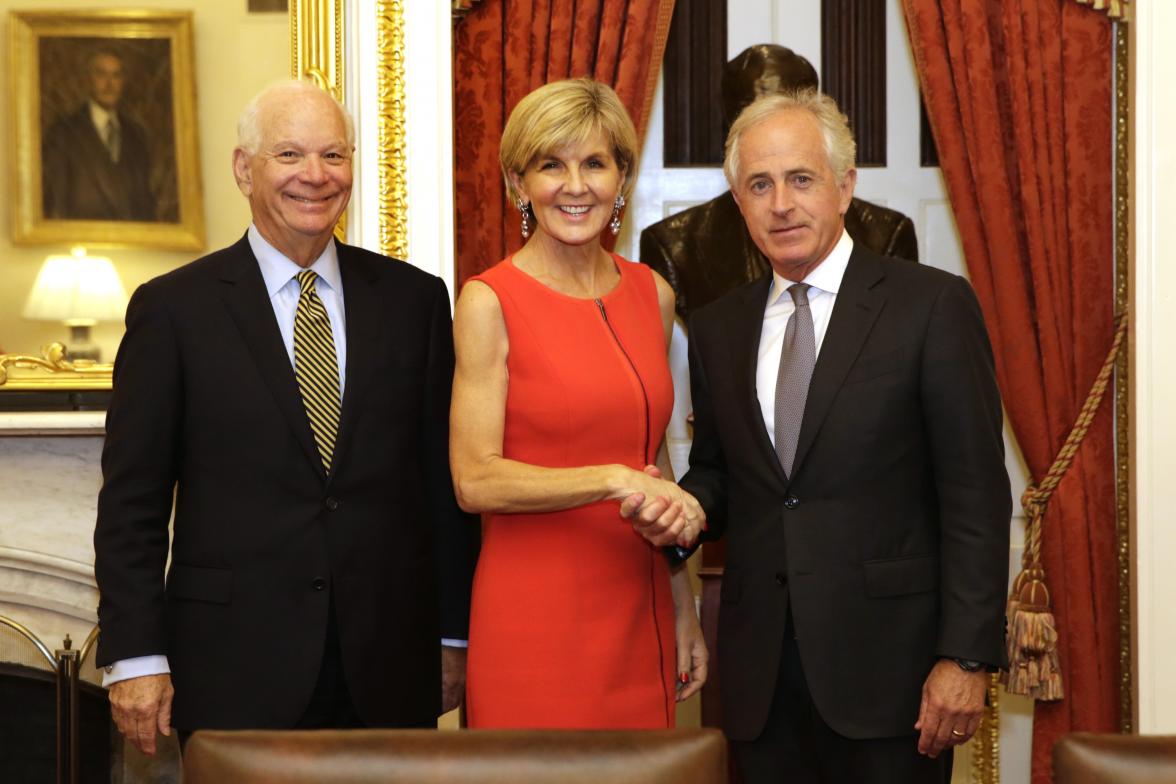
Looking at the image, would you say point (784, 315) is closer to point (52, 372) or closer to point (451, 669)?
point (451, 669)

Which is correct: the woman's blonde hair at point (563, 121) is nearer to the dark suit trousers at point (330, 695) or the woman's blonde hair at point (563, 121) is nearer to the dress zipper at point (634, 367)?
the dress zipper at point (634, 367)

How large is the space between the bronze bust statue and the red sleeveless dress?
4.67 feet

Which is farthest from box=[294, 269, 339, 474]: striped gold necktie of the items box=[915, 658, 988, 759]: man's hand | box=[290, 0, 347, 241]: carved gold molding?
box=[290, 0, 347, 241]: carved gold molding

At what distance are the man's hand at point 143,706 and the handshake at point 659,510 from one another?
858 millimetres

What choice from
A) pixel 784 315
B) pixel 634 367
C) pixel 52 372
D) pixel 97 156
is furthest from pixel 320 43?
pixel 784 315

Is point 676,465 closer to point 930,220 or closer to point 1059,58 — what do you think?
point 930,220

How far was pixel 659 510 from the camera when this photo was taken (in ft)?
7.50

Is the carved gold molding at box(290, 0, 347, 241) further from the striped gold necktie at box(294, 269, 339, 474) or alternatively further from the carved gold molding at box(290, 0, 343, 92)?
the striped gold necktie at box(294, 269, 339, 474)

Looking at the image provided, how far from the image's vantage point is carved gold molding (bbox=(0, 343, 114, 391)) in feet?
11.9

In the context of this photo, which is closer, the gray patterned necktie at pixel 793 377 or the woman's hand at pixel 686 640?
the gray patterned necktie at pixel 793 377

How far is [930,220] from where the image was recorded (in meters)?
4.54

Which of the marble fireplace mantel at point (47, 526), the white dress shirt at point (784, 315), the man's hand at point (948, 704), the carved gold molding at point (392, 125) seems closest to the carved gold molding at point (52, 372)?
the marble fireplace mantel at point (47, 526)

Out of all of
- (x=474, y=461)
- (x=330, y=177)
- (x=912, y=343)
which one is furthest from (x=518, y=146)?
(x=912, y=343)

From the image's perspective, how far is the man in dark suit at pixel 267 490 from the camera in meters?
2.31
